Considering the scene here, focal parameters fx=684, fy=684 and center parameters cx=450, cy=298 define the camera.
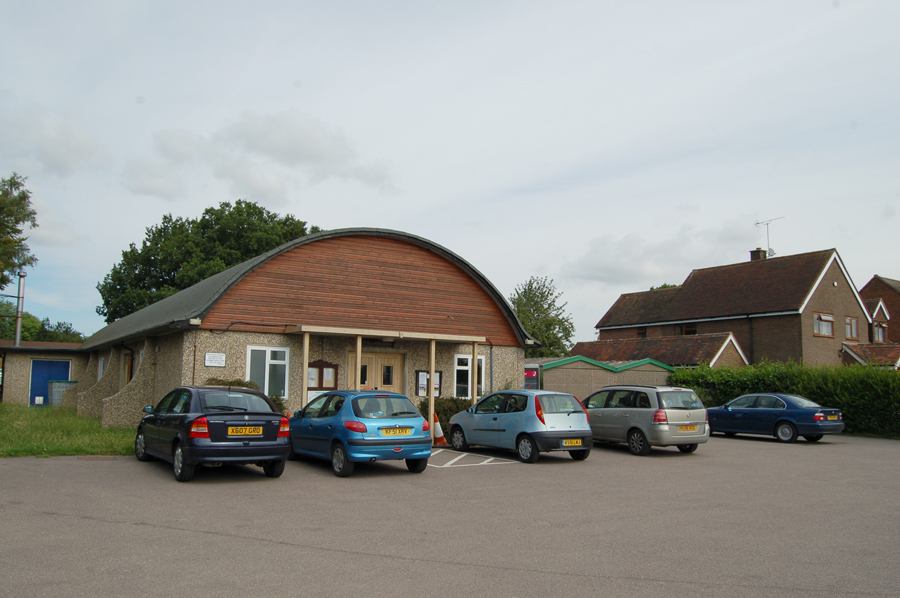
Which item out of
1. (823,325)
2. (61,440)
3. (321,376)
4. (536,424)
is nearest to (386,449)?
(536,424)

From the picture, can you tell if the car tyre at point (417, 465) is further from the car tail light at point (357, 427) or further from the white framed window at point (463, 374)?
the white framed window at point (463, 374)

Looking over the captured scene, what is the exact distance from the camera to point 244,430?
415 inches

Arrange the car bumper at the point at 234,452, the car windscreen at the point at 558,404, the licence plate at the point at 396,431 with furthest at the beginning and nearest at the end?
1. the car windscreen at the point at 558,404
2. the licence plate at the point at 396,431
3. the car bumper at the point at 234,452

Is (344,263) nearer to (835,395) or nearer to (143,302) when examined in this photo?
(835,395)

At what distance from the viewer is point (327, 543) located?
22.7ft

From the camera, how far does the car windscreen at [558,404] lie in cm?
1409

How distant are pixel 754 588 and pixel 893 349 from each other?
3440 cm

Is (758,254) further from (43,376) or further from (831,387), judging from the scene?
(43,376)

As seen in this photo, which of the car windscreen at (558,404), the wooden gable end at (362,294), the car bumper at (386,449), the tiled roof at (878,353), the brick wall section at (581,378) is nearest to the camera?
the car bumper at (386,449)

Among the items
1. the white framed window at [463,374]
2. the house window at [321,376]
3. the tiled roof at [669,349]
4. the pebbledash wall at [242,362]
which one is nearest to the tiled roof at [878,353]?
the tiled roof at [669,349]

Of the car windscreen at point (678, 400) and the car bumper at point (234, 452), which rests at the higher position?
the car windscreen at point (678, 400)

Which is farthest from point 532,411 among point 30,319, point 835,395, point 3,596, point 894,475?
point 30,319

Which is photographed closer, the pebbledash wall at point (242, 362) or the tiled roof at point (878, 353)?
the pebbledash wall at point (242, 362)

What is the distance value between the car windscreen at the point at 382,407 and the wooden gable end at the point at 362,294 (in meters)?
6.54
